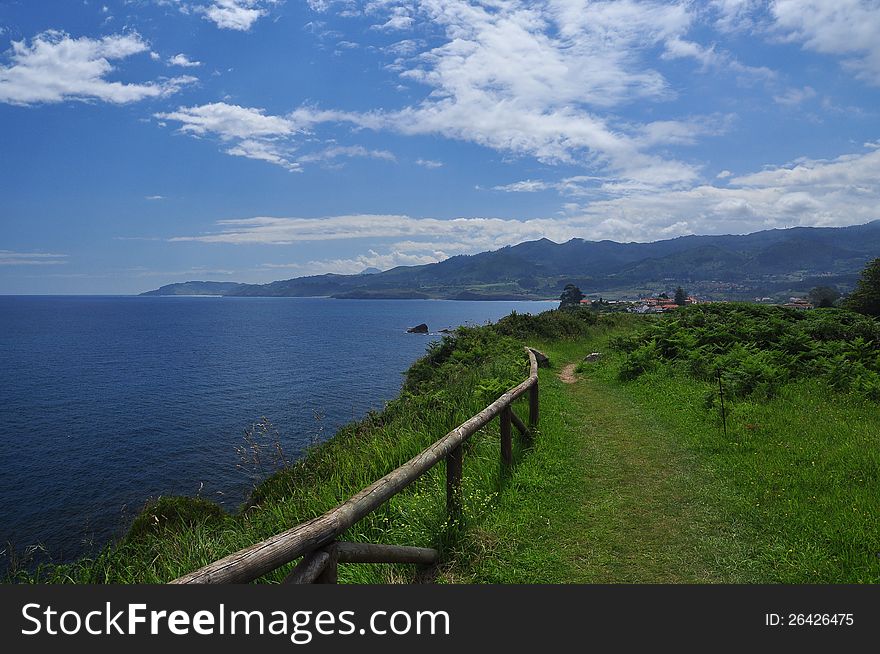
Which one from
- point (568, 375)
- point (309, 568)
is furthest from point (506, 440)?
point (568, 375)

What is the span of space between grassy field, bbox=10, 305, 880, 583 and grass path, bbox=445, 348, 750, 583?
2 cm

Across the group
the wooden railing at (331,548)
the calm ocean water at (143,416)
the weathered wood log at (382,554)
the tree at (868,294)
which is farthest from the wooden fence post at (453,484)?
the tree at (868,294)

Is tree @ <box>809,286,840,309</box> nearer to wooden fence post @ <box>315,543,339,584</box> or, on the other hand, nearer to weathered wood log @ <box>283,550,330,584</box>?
wooden fence post @ <box>315,543,339,584</box>

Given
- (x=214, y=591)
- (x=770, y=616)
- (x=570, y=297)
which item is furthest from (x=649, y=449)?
(x=570, y=297)

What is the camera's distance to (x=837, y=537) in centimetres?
580

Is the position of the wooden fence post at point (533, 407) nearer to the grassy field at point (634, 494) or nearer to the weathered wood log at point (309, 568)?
the grassy field at point (634, 494)

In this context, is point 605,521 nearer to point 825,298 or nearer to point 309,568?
point 309,568

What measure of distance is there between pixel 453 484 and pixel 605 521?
2095 mm

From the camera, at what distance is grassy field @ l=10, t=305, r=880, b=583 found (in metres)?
5.74

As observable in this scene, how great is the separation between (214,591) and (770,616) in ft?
14.4

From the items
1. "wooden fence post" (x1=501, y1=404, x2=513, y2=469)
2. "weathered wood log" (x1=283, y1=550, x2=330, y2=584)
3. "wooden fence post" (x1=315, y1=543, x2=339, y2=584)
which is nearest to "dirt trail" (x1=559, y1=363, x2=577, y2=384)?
"wooden fence post" (x1=501, y1=404, x2=513, y2=469)

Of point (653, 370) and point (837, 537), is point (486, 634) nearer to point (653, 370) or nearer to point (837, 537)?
point (837, 537)

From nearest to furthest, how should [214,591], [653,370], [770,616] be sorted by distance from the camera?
[214,591], [770,616], [653,370]

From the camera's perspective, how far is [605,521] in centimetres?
688
